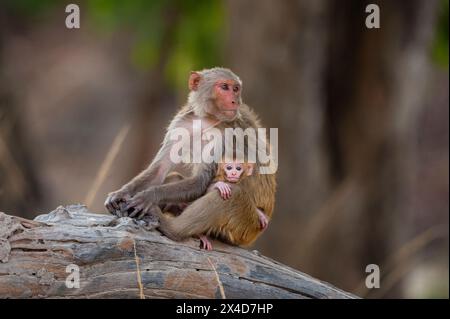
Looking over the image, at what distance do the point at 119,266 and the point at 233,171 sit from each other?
116cm

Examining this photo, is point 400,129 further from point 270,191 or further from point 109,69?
point 109,69

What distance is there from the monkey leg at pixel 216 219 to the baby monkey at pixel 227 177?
0.05 metres

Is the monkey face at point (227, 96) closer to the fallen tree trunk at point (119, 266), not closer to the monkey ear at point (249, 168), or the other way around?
A: the monkey ear at point (249, 168)

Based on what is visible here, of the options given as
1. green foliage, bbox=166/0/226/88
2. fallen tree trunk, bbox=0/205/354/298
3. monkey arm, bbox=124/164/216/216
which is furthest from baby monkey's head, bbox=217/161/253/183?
green foliage, bbox=166/0/226/88

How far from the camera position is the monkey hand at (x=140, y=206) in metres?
6.71

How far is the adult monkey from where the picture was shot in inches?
262

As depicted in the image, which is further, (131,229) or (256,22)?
(256,22)

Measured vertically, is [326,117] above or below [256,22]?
below

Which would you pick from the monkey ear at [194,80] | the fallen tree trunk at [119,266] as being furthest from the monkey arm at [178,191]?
the monkey ear at [194,80]

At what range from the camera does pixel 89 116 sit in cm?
3638

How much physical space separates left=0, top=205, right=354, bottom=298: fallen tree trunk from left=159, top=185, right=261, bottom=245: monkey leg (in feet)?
0.36

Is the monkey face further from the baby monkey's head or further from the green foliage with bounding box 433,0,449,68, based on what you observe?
the green foliage with bounding box 433,0,449,68
